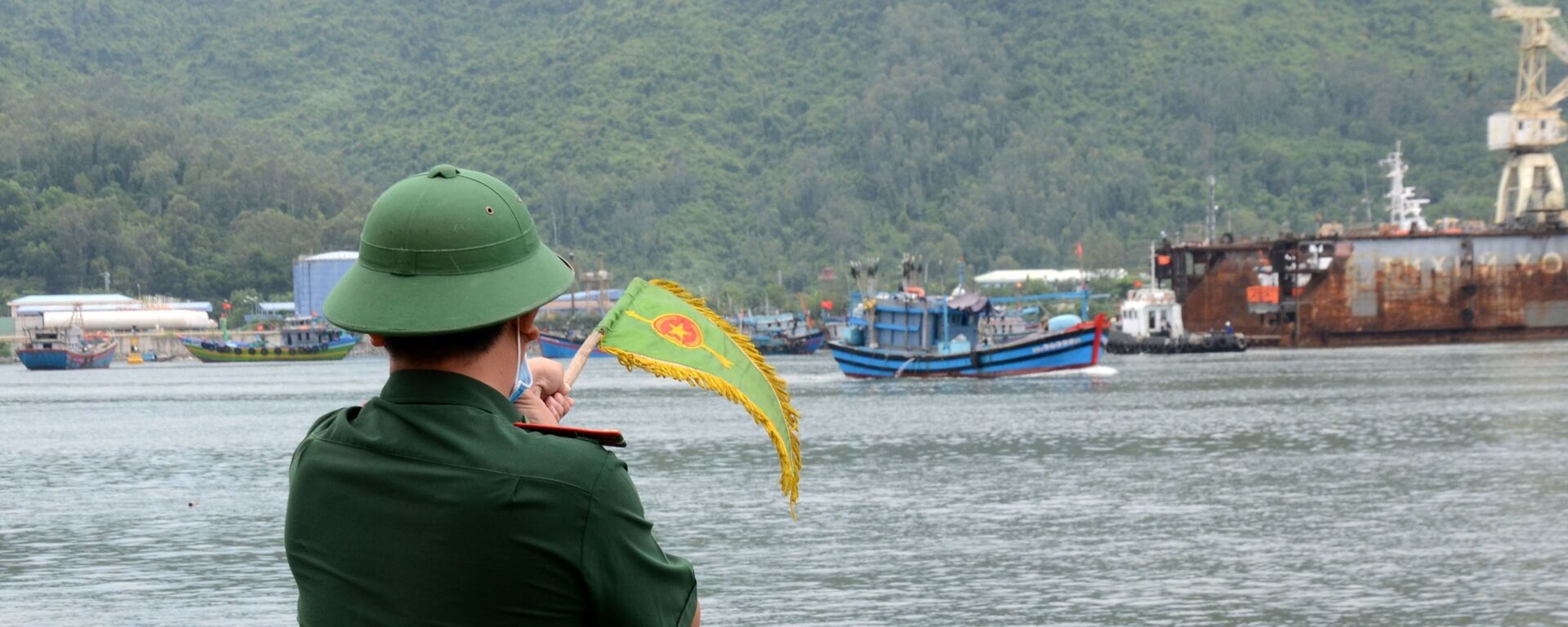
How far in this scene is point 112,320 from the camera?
139m

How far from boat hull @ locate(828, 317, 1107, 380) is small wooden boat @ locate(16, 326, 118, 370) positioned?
61917mm

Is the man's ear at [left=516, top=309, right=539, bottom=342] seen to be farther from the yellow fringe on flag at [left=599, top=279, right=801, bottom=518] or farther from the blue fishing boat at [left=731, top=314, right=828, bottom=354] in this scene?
the blue fishing boat at [left=731, top=314, right=828, bottom=354]

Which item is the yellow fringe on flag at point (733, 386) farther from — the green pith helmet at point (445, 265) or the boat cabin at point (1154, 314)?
the boat cabin at point (1154, 314)

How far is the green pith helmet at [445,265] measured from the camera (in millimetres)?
3240

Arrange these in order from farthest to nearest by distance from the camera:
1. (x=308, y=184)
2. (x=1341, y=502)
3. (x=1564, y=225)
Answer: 1. (x=308, y=184)
2. (x=1564, y=225)
3. (x=1341, y=502)

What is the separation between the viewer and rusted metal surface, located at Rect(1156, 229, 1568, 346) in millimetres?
87812

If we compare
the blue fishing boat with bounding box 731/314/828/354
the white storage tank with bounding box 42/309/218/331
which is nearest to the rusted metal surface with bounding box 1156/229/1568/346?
the blue fishing boat with bounding box 731/314/828/354

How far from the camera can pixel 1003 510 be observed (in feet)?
83.9

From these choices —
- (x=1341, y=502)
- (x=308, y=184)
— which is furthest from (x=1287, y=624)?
(x=308, y=184)

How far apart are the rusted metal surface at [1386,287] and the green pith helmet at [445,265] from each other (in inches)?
3446

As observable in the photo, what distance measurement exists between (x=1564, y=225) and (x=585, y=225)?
401ft

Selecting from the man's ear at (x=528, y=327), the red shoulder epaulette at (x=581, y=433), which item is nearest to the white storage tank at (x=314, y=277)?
the man's ear at (x=528, y=327)

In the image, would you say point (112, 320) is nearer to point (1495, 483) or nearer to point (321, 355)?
point (321, 355)

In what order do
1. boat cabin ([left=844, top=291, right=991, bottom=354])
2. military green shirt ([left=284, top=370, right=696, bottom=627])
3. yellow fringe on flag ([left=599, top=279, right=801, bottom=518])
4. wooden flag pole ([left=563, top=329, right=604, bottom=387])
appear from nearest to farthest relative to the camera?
military green shirt ([left=284, top=370, right=696, bottom=627]) < yellow fringe on flag ([left=599, top=279, right=801, bottom=518]) < wooden flag pole ([left=563, top=329, right=604, bottom=387]) < boat cabin ([left=844, top=291, right=991, bottom=354])
